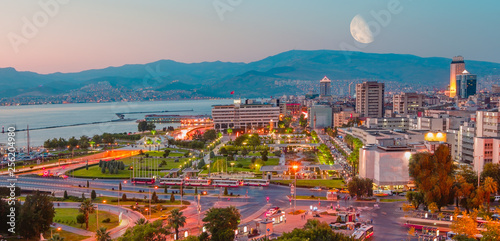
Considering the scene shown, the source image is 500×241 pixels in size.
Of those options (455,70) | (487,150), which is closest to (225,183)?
(487,150)

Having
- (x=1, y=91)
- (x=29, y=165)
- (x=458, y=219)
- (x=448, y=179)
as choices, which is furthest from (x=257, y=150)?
(x=1, y=91)

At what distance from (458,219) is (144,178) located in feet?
64.0

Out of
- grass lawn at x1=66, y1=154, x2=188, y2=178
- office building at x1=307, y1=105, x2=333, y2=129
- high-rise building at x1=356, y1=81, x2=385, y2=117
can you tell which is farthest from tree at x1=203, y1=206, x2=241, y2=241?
high-rise building at x1=356, y1=81, x2=385, y2=117

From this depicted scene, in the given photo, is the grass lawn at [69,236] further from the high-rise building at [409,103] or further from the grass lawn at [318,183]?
the high-rise building at [409,103]

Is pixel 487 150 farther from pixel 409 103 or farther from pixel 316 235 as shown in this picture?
pixel 409 103

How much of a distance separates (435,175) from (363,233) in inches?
273

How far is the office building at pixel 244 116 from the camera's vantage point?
6975cm

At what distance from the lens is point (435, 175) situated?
2192 cm

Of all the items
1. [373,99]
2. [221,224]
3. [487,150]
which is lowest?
[221,224]

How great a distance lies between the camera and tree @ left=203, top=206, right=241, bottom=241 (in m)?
16.1

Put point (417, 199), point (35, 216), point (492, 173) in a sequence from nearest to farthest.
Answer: point (35, 216) < point (417, 199) < point (492, 173)

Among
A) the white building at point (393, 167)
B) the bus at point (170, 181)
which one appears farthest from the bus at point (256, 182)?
the white building at point (393, 167)

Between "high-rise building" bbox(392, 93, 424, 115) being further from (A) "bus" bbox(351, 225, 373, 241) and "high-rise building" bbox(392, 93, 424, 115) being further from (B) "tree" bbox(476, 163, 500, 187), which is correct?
(A) "bus" bbox(351, 225, 373, 241)

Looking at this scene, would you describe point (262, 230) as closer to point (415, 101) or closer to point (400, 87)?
point (415, 101)
